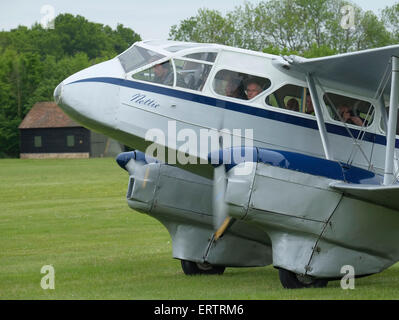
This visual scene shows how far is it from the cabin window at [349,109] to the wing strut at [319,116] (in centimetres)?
46

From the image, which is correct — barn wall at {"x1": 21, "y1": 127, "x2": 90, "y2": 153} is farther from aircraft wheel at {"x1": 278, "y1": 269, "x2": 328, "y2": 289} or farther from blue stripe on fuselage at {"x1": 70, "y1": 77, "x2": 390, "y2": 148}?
aircraft wheel at {"x1": 278, "y1": 269, "x2": 328, "y2": 289}

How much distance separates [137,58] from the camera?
1313 centimetres

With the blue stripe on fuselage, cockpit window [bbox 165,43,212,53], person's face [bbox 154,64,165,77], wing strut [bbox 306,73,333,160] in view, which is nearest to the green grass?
wing strut [bbox 306,73,333,160]

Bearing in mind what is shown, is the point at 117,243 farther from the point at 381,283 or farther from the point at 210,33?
the point at 210,33

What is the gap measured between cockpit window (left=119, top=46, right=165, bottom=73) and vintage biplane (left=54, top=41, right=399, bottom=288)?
0.07 feet

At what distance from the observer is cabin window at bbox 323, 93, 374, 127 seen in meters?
13.5

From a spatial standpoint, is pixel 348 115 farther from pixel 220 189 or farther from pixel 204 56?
pixel 220 189

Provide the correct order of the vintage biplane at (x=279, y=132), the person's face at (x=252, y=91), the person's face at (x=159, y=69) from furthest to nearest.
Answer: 1. the person's face at (x=252, y=91)
2. the person's face at (x=159, y=69)
3. the vintage biplane at (x=279, y=132)

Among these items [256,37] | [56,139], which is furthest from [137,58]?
[56,139]

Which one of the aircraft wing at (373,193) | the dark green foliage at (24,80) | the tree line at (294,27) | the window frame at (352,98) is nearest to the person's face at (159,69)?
the window frame at (352,98)

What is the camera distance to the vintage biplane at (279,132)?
12.1 metres

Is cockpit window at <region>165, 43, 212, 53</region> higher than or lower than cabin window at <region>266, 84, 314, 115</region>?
higher

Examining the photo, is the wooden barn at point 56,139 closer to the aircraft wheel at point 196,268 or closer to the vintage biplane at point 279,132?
the aircraft wheel at point 196,268

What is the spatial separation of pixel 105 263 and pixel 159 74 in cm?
601
